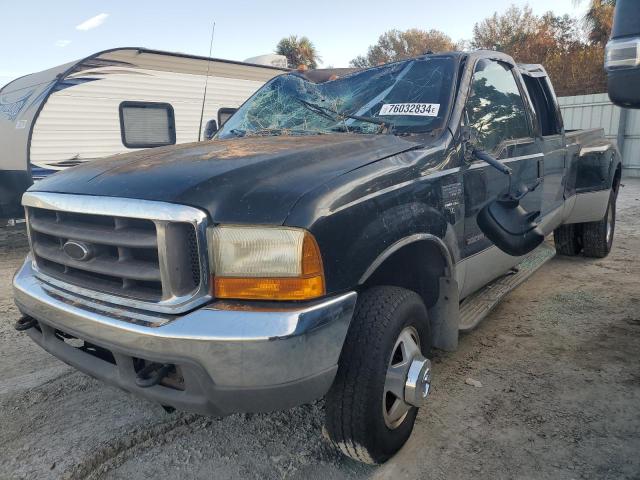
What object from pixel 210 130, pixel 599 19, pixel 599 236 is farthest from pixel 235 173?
pixel 599 19

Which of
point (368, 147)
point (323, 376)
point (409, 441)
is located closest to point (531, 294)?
point (409, 441)

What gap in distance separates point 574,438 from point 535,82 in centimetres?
307

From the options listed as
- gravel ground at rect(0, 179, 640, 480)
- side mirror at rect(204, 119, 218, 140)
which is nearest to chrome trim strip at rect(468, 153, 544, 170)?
gravel ground at rect(0, 179, 640, 480)

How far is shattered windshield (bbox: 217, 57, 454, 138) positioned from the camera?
2.89 m

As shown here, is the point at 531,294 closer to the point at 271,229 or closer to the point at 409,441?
the point at 409,441

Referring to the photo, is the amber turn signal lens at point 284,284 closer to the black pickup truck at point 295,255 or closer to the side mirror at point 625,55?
the black pickup truck at point 295,255

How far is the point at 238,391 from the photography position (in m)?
1.78

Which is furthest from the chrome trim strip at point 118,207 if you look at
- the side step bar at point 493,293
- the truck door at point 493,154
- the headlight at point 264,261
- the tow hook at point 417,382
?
Result: the side step bar at point 493,293

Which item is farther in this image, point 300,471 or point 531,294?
point 531,294

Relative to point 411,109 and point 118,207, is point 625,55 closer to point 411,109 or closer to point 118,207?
point 411,109

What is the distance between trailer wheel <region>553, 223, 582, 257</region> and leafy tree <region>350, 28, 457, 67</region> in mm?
34964

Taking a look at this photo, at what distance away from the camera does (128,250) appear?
2027mm

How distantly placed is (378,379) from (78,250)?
1366mm

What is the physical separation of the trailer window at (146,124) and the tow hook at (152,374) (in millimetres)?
6315
